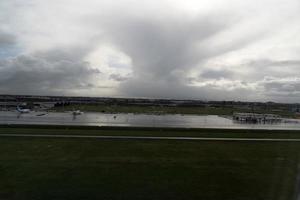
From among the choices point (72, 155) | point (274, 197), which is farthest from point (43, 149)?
point (274, 197)

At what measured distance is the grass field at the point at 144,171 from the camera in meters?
8.62

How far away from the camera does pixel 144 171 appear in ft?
37.4

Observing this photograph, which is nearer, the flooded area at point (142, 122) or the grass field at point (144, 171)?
the grass field at point (144, 171)

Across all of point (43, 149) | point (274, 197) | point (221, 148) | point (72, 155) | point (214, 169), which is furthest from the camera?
point (221, 148)

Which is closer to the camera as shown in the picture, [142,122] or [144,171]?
[144,171]

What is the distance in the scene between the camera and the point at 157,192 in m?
8.81

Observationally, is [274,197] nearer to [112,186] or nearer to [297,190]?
[297,190]

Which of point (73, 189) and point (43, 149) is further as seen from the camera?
point (43, 149)

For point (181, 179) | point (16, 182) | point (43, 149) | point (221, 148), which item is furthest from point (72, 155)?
point (221, 148)

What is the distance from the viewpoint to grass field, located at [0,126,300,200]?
8617 mm

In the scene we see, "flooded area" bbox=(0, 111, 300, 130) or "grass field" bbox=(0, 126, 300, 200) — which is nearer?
"grass field" bbox=(0, 126, 300, 200)

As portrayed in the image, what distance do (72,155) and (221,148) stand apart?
861 centimetres

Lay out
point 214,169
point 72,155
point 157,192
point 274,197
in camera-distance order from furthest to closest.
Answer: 1. point 72,155
2. point 214,169
3. point 157,192
4. point 274,197

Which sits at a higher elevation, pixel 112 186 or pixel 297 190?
→ pixel 297 190
